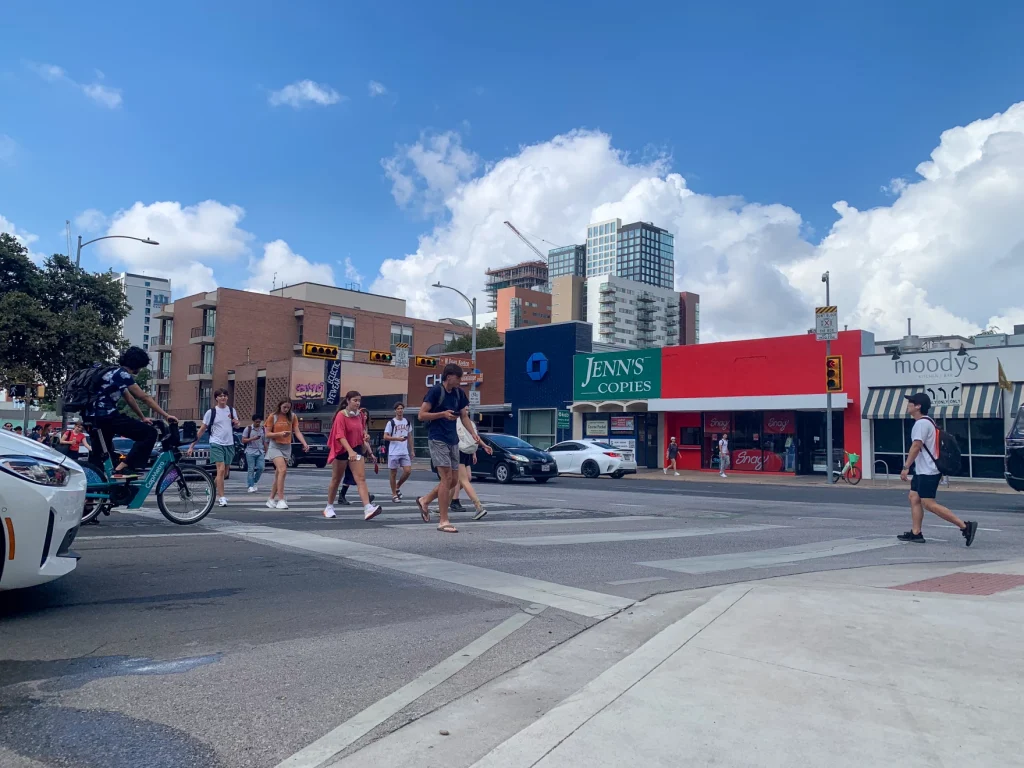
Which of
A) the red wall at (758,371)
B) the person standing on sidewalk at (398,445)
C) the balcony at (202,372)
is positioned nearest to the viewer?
the person standing on sidewalk at (398,445)

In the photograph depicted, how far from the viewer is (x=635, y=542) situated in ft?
30.6

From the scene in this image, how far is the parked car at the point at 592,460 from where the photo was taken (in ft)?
96.8

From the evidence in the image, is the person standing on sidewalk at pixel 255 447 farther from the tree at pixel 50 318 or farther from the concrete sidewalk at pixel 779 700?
the tree at pixel 50 318

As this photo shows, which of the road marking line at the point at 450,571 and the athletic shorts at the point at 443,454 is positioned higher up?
the athletic shorts at the point at 443,454

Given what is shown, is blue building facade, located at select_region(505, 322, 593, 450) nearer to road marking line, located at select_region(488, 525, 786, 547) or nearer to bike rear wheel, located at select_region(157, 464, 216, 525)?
road marking line, located at select_region(488, 525, 786, 547)

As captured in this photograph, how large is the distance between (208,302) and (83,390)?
2490 inches

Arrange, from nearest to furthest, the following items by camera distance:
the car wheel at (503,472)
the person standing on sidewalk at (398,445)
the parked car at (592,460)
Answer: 1. the person standing on sidewalk at (398,445)
2. the car wheel at (503,472)
3. the parked car at (592,460)

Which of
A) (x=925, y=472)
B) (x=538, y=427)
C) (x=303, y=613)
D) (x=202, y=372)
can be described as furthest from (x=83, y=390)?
(x=202, y=372)

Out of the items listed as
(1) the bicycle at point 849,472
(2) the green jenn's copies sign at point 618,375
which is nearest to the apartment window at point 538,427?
(2) the green jenn's copies sign at point 618,375

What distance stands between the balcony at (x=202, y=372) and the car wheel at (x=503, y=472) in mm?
50144

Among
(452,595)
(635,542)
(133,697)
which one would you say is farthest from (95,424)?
(635,542)

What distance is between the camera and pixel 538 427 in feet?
136

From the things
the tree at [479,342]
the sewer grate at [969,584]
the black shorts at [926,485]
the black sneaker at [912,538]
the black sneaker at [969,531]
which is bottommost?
the sewer grate at [969,584]

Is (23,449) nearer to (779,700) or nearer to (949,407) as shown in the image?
(779,700)
